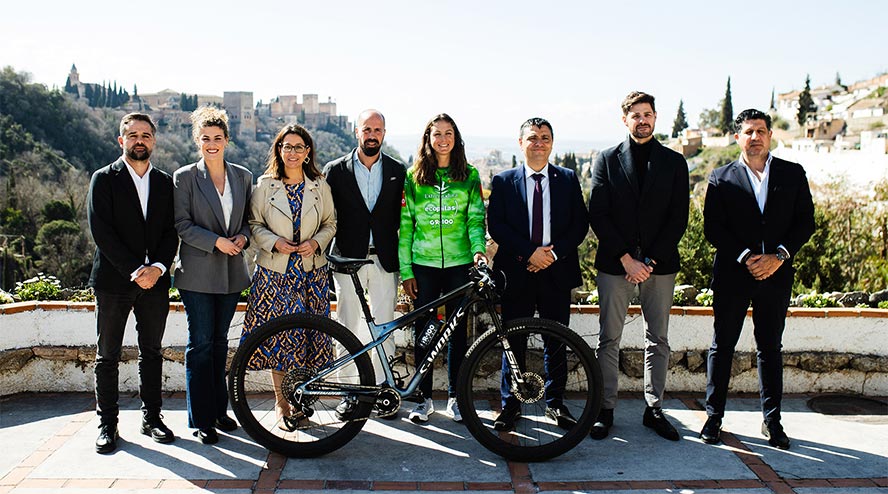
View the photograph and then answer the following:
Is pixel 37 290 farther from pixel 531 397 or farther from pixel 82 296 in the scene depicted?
pixel 531 397

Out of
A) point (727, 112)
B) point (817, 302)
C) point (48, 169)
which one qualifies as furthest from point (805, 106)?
point (817, 302)

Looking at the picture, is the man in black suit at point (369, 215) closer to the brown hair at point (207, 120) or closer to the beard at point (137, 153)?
the brown hair at point (207, 120)

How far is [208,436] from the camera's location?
373 cm

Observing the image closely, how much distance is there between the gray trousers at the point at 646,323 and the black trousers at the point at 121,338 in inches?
95.2

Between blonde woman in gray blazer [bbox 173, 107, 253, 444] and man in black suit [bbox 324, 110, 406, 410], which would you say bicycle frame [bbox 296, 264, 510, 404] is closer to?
man in black suit [bbox 324, 110, 406, 410]

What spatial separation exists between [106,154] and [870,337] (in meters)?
69.4

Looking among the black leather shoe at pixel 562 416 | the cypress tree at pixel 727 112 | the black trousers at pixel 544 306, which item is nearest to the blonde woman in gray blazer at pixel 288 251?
the black trousers at pixel 544 306

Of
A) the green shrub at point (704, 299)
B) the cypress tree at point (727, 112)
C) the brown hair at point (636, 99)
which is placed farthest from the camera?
the cypress tree at point (727, 112)

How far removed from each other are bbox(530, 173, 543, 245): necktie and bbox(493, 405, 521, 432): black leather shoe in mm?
935

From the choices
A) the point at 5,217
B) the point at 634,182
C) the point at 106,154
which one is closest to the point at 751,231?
the point at 634,182

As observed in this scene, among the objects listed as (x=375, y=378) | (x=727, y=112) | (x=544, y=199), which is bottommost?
(x=375, y=378)

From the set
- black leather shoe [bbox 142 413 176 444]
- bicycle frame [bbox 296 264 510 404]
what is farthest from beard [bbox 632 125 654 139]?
black leather shoe [bbox 142 413 176 444]

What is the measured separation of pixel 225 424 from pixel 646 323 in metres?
2.44

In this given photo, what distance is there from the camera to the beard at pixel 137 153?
3.58 metres
